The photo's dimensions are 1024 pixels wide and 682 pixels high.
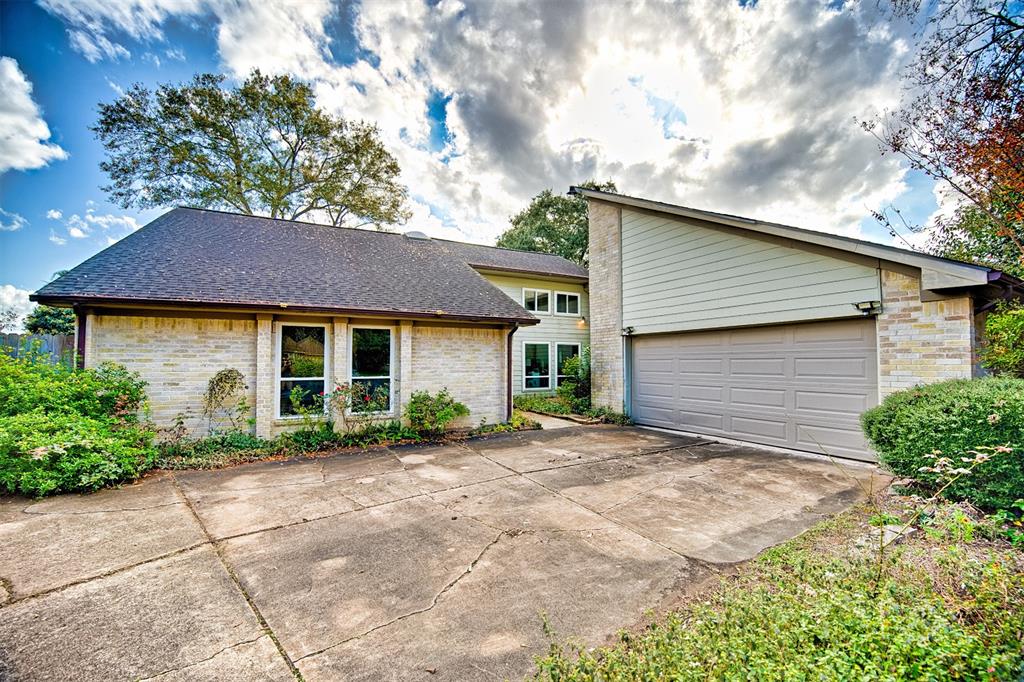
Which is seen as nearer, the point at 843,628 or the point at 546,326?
the point at 843,628

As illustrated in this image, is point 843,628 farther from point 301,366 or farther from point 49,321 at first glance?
point 49,321

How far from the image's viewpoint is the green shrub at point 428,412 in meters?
8.64

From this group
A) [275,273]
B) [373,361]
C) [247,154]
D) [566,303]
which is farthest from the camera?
[247,154]

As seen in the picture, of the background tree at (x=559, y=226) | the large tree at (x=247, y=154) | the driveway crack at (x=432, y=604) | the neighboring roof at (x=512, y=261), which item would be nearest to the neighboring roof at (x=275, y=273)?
the neighboring roof at (x=512, y=261)

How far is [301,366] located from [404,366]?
2055mm

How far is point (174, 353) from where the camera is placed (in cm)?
718

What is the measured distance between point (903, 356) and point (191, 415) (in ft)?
38.6

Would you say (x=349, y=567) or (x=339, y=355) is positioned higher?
(x=339, y=355)

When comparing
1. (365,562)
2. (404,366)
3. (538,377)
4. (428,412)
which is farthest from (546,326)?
(365,562)

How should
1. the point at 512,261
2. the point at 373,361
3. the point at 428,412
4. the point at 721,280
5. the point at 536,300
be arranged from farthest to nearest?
the point at 512,261 < the point at 536,300 < the point at 373,361 < the point at 428,412 < the point at 721,280

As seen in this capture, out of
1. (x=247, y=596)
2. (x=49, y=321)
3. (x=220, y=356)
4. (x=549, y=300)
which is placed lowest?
(x=247, y=596)

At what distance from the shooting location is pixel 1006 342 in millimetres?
5027

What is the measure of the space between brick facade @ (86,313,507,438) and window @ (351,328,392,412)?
0.18m

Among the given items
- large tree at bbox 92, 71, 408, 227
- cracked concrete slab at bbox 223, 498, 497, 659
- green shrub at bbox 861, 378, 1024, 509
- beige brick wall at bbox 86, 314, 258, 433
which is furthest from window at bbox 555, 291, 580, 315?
cracked concrete slab at bbox 223, 498, 497, 659
